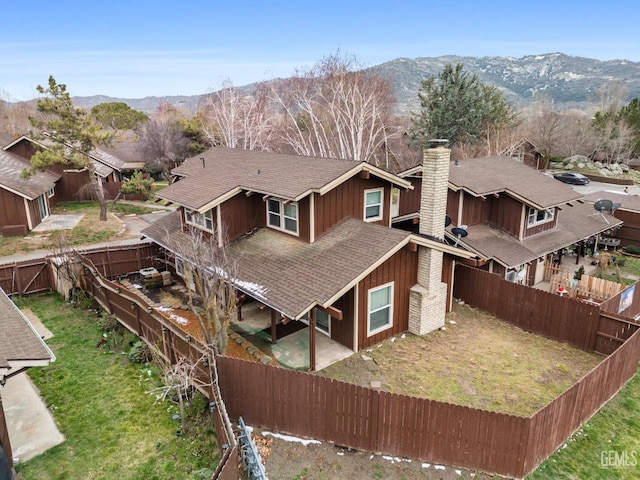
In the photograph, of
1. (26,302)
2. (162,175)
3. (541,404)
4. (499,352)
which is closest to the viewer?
(541,404)

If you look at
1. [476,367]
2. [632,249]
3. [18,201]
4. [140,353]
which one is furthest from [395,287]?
[18,201]

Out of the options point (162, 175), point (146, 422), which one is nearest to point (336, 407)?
point (146, 422)

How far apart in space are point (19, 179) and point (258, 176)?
67.0 ft

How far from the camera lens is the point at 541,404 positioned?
11188 mm

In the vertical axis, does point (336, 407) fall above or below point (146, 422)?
above

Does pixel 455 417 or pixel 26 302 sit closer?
pixel 455 417

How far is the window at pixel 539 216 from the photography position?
20.3 metres

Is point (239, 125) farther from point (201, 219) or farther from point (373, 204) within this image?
point (373, 204)

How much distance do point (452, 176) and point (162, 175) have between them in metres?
40.7

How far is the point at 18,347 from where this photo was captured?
849 cm

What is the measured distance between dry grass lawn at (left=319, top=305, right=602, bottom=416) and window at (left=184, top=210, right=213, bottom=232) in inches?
318

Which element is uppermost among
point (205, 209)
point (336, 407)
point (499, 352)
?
point (205, 209)

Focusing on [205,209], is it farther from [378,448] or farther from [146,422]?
[378,448]

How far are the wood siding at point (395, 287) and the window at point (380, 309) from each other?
0.15m
